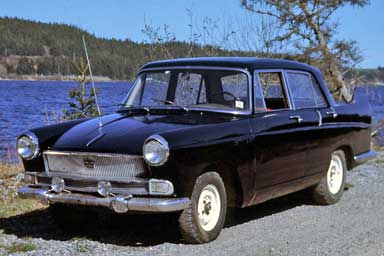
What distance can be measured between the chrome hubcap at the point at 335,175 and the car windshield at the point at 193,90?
6.44 feet

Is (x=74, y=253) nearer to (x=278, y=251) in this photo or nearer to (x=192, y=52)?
(x=278, y=251)

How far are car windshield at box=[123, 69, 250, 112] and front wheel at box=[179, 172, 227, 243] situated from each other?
0.98 metres

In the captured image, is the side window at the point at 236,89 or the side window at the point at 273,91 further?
the side window at the point at 273,91

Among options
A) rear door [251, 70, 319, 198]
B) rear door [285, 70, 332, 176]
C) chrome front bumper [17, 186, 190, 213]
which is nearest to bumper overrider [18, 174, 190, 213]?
chrome front bumper [17, 186, 190, 213]

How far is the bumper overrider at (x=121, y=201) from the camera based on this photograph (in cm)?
551

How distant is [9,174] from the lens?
403 inches

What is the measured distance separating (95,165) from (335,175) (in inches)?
143

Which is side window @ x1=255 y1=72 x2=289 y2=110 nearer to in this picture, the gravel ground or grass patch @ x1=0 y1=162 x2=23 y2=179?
the gravel ground

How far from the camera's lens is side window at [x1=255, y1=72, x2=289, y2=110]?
7238 millimetres

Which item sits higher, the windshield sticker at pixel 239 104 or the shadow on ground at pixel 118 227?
the windshield sticker at pixel 239 104

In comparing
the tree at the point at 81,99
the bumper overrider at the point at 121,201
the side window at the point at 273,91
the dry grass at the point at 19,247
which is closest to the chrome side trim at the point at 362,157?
the side window at the point at 273,91

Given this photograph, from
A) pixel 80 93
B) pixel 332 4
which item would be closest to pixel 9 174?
pixel 80 93

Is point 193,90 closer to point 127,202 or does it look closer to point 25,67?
point 127,202

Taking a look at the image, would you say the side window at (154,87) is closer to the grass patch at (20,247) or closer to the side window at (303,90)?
the side window at (303,90)
